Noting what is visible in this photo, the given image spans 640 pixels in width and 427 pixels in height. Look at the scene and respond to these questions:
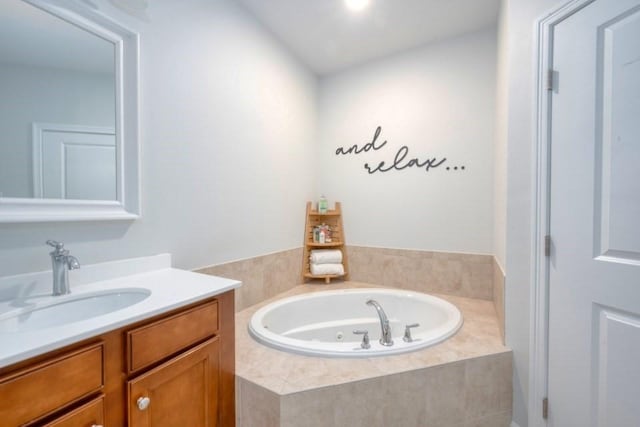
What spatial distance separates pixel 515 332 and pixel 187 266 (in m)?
1.77

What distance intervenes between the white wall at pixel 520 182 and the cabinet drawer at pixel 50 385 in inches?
68.1

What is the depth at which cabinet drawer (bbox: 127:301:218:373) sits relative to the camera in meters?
0.91

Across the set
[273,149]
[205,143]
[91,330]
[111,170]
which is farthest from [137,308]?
[273,149]

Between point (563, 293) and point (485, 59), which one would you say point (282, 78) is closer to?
point (485, 59)

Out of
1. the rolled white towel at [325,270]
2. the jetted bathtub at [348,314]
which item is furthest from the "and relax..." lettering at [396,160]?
the jetted bathtub at [348,314]

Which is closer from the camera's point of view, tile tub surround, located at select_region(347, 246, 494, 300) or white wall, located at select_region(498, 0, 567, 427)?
white wall, located at select_region(498, 0, 567, 427)

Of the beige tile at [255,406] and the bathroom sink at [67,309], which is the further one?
the beige tile at [255,406]

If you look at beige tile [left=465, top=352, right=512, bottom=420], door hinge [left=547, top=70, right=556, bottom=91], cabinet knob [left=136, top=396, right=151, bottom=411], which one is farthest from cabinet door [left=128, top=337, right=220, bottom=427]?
door hinge [left=547, top=70, right=556, bottom=91]

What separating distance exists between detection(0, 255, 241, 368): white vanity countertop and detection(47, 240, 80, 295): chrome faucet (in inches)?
1.4

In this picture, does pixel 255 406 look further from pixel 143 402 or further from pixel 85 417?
pixel 85 417

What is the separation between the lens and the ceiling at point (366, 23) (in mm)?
1969

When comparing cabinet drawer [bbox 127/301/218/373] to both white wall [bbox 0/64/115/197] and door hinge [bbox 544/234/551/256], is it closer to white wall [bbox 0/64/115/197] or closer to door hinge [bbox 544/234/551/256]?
white wall [bbox 0/64/115/197]

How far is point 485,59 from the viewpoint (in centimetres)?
224

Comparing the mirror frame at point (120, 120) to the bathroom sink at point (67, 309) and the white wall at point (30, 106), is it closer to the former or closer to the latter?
the white wall at point (30, 106)
